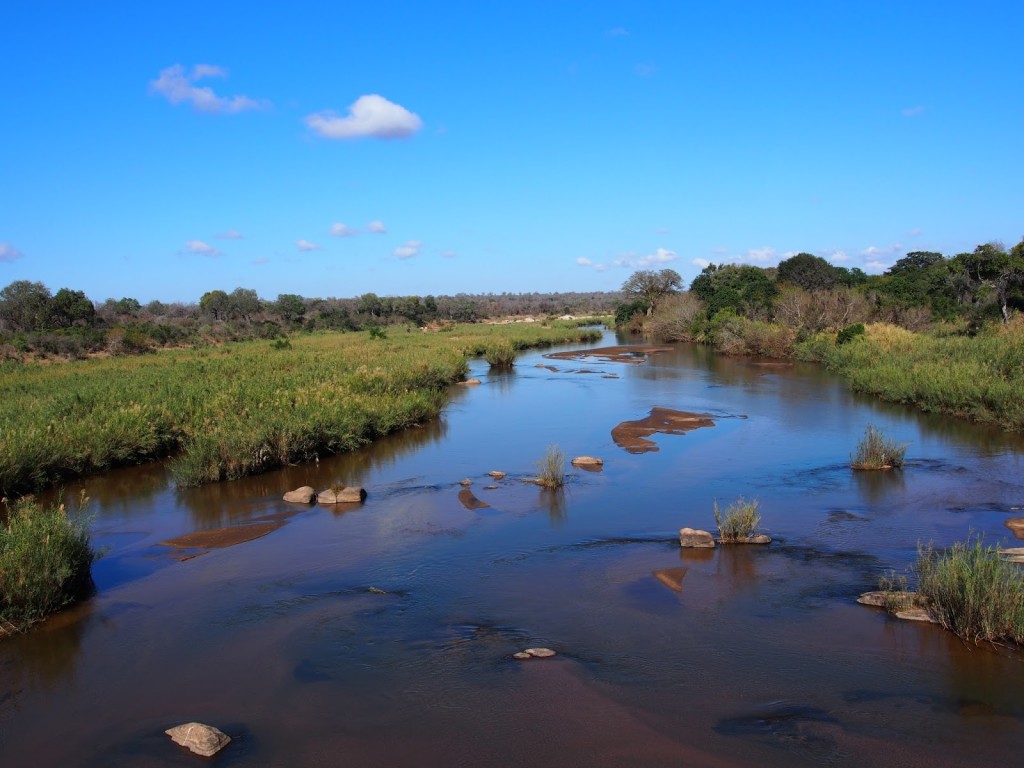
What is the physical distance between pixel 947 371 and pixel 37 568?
2258 centimetres

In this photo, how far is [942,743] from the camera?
568 cm

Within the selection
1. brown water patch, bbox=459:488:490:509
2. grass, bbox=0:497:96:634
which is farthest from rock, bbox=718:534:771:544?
grass, bbox=0:497:96:634

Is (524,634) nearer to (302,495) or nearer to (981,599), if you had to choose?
(981,599)

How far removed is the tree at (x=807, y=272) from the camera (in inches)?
2235

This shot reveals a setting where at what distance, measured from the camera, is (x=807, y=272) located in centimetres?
5775

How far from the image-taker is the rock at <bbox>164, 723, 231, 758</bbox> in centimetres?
577

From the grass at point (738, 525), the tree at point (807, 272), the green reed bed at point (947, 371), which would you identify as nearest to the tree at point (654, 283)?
the tree at point (807, 272)

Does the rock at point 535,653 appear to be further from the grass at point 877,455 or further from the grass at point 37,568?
the grass at point 877,455

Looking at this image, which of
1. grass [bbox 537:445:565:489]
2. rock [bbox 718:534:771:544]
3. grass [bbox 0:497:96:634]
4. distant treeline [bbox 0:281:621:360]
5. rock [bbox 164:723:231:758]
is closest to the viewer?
rock [bbox 164:723:231:758]

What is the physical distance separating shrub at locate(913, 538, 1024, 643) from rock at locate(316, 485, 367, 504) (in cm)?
911

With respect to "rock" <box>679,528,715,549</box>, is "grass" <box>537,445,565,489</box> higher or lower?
higher

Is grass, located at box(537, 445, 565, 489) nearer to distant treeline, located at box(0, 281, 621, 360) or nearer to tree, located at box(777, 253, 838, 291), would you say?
distant treeline, located at box(0, 281, 621, 360)

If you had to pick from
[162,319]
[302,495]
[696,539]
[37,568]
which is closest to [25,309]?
[162,319]

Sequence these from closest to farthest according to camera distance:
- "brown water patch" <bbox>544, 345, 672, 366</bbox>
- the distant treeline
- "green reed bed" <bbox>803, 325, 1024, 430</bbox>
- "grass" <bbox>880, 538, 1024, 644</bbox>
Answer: "grass" <bbox>880, 538, 1024, 644</bbox> → "green reed bed" <bbox>803, 325, 1024, 430</bbox> → the distant treeline → "brown water patch" <bbox>544, 345, 672, 366</bbox>
